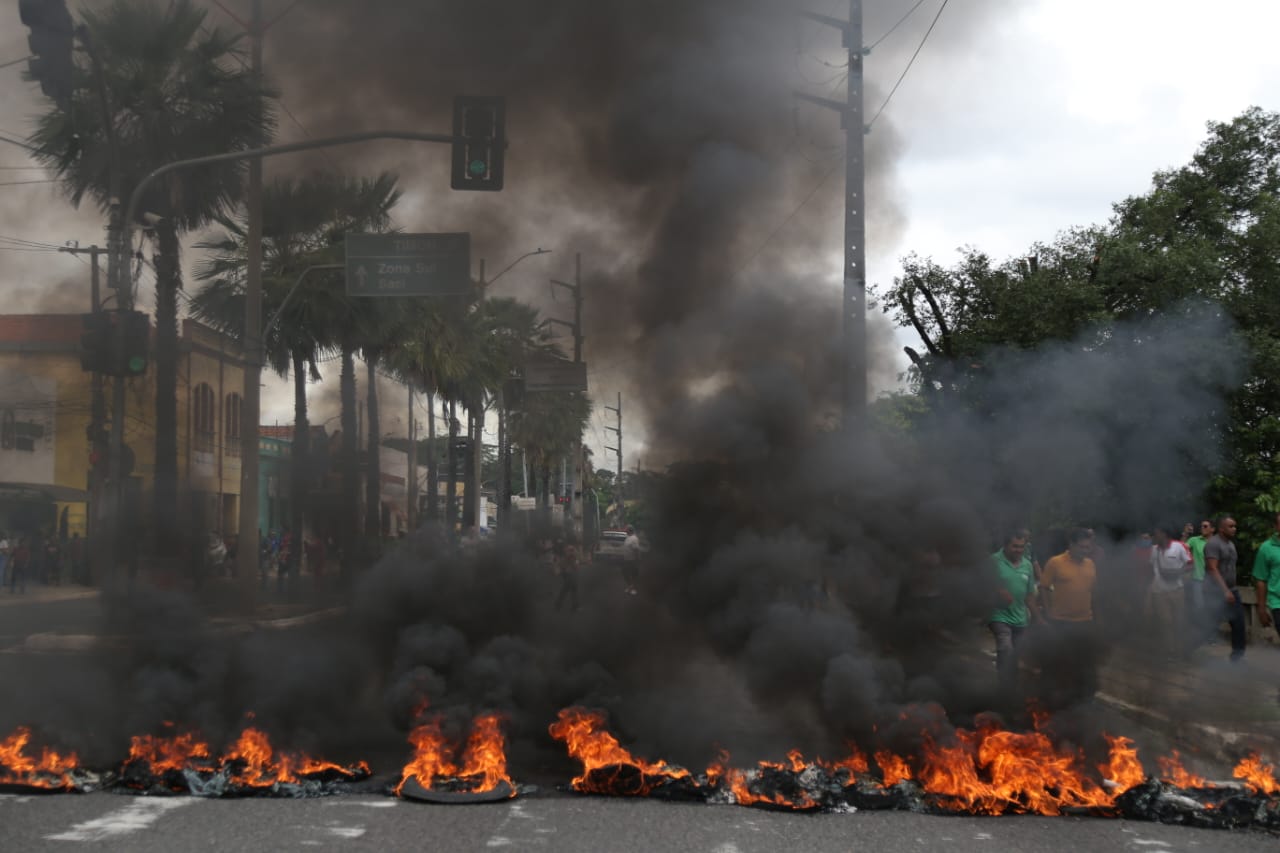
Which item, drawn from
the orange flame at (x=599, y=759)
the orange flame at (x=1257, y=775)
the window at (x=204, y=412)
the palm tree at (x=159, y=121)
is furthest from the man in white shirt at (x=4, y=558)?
the orange flame at (x=1257, y=775)

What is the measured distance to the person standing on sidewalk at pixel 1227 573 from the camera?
1127 centimetres

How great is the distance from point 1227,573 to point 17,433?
3075 centimetres

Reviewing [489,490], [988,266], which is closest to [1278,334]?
[988,266]

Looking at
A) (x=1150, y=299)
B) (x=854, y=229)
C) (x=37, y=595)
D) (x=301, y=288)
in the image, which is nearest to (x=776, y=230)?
(x=854, y=229)

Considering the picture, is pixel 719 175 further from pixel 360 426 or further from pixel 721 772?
pixel 360 426

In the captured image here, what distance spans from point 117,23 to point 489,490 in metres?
58.1

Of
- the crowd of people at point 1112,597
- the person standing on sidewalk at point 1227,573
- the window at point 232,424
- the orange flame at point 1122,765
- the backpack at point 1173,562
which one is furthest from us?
the window at point 232,424

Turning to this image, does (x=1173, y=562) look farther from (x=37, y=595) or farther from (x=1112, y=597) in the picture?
(x=37, y=595)

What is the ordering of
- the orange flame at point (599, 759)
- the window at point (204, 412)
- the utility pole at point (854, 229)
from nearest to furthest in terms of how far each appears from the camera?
1. the orange flame at point (599, 759)
2. the utility pole at point (854, 229)
3. the window at point (204, 412)

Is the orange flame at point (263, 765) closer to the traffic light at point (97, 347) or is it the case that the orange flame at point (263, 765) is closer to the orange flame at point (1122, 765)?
the orange flame at point (1122, 765)

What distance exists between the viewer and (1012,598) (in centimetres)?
872

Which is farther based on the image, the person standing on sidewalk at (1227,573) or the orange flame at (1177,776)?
the person standing on sidewalk at (1227,573)

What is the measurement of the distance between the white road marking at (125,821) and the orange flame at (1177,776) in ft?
17.9

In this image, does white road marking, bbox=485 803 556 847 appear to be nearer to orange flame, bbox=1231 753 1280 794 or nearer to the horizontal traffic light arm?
orange flame, bbox=1231 753 1280 794
